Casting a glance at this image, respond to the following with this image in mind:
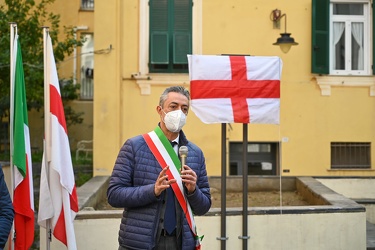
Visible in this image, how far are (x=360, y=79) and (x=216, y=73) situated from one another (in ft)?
23.9

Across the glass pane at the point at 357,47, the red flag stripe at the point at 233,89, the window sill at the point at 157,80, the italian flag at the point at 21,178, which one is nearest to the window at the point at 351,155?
the glass pane at the point at 357,47

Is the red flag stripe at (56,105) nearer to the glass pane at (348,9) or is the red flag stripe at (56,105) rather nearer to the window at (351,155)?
the window at (351,155)

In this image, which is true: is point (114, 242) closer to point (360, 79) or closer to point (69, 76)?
point (360, 79)

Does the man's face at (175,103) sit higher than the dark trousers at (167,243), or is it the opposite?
the man's face at (175,103)

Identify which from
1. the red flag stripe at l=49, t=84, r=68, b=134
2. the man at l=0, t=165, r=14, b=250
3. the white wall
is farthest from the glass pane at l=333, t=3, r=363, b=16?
the man at l=0, t=165, r=14, b=250

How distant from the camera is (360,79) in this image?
14859mm

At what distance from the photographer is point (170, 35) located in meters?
14.5

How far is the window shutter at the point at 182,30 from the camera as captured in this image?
14.5 meters

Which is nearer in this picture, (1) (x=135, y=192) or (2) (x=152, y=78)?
(1) (x=135, y=192)

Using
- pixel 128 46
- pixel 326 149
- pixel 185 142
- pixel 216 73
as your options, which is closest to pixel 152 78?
pixel 128 46

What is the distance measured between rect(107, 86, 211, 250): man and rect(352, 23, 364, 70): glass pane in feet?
35.2

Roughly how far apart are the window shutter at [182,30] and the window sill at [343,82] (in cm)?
274

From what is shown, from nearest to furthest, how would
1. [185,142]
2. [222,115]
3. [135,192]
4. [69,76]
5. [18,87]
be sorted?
[135,192]
[185,142]
[18,87]
[222,115]
[69,76]

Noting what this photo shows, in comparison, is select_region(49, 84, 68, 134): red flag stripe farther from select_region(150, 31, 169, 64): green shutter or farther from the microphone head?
select_region(150, 31, 169, 64): green shutter
